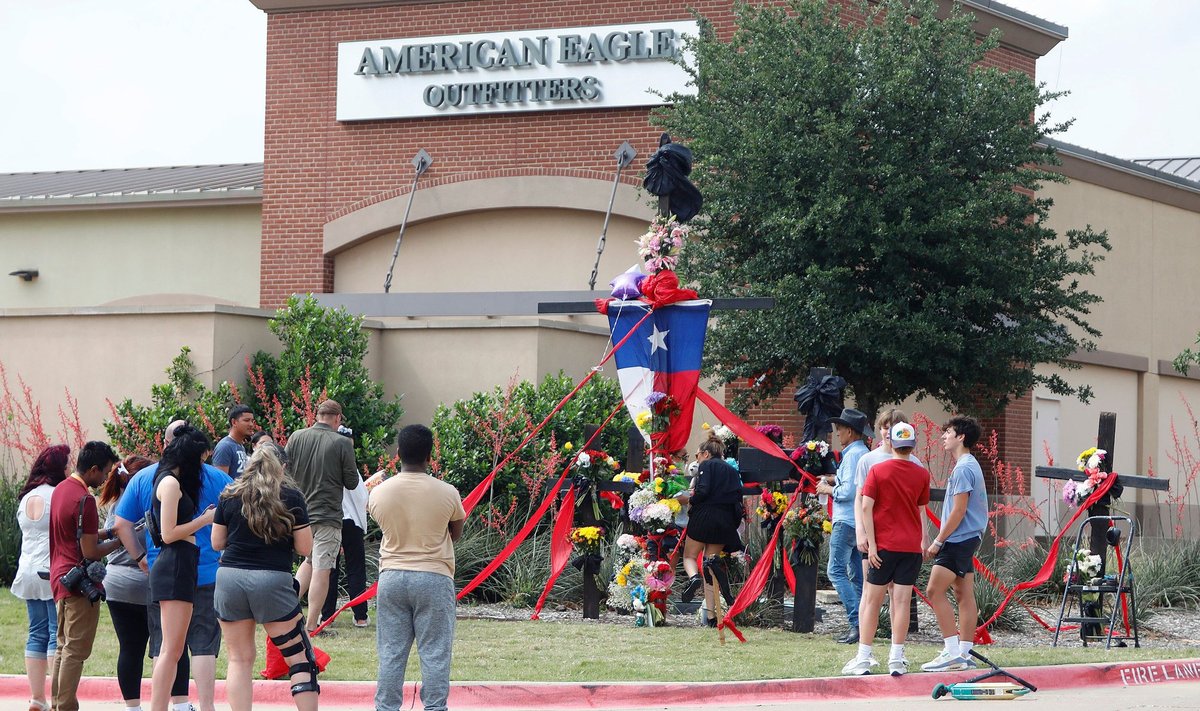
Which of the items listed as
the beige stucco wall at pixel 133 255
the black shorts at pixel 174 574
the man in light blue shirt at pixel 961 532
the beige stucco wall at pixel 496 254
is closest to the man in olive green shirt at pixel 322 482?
the black shorts at pixel 174 574

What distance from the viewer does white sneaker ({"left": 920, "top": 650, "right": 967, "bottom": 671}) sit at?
1089 cm

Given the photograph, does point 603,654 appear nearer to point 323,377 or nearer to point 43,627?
point 43,627

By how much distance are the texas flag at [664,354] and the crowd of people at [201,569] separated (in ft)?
15.6

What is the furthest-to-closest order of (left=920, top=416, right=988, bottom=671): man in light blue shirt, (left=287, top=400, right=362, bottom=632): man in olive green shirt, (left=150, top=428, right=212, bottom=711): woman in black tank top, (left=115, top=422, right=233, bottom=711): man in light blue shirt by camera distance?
(left=287, top=400, right=362, bottom=632): man in olive green shirt, (left=920, top=416, right=988, bottom=671): man in light blue shirt, (left=115, top=422, right=233, bottom=711): man in light blue shirt, (left=150, top=428, right=212, bottom=711): woman in black tank top

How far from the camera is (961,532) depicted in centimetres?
1140

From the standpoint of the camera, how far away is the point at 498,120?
77.9 ft

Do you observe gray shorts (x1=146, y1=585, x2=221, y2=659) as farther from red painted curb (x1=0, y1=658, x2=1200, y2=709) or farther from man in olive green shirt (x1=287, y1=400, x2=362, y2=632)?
man in olive green shirt (x1=287, y1=400, x2=362, y2=632)

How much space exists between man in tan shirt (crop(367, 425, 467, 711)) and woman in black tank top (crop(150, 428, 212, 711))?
1165mm

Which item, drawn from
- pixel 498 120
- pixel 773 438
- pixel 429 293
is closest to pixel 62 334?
pixel 429 293

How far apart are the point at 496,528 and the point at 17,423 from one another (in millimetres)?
6659

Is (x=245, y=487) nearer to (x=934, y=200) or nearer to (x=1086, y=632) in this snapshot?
(x=1086, y=632)

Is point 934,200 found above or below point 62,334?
above

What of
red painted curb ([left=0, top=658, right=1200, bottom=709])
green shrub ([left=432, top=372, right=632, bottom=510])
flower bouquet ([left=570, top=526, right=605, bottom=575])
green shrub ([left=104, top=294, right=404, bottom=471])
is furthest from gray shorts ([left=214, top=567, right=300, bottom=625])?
green shrub ([left=432, top=372, right=632, bottom=510])

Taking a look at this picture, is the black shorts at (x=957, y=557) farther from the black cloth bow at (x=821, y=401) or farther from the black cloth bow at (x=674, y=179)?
the black cloth bow at (x=674, y=179)
